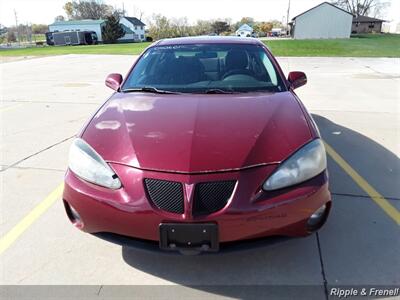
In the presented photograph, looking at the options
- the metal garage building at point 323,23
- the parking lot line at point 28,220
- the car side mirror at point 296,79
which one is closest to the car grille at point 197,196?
the parking lot line at point 28,220

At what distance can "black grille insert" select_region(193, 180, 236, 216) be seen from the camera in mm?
2150

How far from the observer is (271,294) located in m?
2.35

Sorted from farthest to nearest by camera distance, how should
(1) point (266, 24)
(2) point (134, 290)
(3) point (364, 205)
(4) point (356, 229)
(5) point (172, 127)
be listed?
1. (1) point (266, 24)
2. (3) point (364, 205)
3. (4) point (356, 229)
4. (5) point (172, 127)
5. (2) point (134, 290)

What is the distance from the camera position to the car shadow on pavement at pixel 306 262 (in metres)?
2.43

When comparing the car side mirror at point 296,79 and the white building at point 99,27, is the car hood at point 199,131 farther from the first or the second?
the white building at point 99,27

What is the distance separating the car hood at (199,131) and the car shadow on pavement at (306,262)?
576 mm

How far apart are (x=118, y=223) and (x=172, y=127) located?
78cm

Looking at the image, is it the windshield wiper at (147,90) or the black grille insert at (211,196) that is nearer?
the black grille insert at (211,196)

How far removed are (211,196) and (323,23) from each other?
69.0 m

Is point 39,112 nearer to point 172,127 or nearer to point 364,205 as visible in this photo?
point 172,127

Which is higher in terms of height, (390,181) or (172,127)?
(172,127)

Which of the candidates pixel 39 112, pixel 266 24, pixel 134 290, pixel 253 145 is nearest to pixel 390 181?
pixel 253 145

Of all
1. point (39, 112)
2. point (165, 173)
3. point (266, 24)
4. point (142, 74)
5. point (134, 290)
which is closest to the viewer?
point (165, 173)

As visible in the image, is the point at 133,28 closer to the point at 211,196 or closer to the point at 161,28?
the point at 161,28
